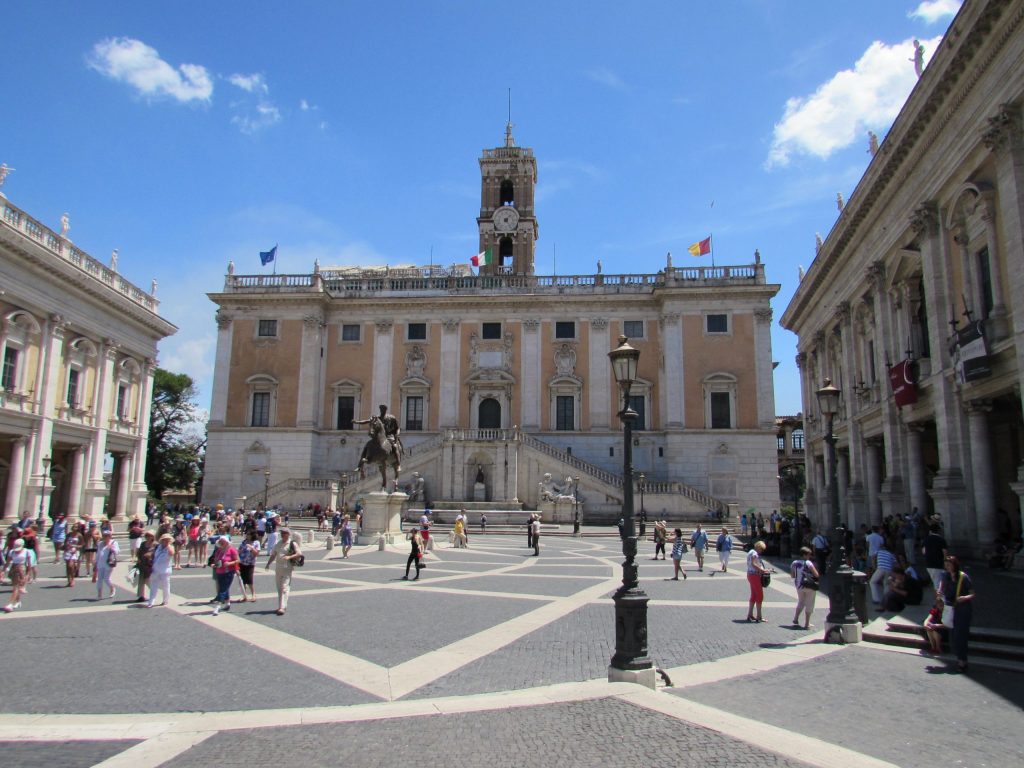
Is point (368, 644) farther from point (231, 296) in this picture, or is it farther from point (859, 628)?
point (231, 296)

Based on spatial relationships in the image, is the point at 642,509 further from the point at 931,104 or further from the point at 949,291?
the point at 931,104

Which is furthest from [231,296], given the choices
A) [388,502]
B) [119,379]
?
[388,502]

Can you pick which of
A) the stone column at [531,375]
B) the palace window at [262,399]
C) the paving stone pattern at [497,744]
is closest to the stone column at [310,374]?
the palace window at [262,399]

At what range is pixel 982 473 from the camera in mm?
18844

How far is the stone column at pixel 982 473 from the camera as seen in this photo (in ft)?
60.6

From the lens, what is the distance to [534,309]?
47688 millimetres

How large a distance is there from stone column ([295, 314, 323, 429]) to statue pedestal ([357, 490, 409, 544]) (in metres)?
20.5

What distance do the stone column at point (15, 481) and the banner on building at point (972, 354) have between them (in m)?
33.7

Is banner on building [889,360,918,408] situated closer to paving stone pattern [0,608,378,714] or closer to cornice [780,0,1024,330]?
cornice [780,0,1024,330]

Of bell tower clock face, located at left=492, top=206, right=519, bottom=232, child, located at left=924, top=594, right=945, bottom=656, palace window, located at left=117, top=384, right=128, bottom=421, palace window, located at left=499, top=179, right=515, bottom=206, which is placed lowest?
child, located at left=924, top=594, right=945, bottom=656

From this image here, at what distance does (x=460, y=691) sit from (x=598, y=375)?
39276 mm

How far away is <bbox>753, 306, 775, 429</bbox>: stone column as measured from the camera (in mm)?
44312

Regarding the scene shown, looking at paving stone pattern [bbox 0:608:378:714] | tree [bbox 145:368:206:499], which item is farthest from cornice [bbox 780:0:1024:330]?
tree [bbox 145:368:206:499]

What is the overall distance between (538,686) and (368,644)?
3.18 m
